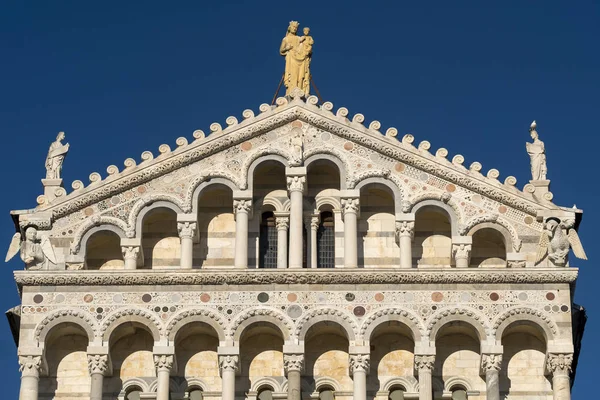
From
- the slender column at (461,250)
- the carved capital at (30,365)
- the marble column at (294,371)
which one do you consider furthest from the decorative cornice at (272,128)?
the marble column at (294,371)

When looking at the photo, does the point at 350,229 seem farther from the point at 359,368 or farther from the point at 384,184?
the point at 359,368

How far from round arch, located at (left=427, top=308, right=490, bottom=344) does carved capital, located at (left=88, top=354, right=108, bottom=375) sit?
17.7 ft

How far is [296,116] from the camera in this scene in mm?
40156

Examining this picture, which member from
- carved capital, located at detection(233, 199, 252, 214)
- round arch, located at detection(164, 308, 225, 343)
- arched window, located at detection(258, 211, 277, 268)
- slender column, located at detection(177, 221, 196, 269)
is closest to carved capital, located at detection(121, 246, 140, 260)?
slender column, located at detection(177, 221, 196, 269)

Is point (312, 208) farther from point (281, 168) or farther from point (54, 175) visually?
point (54, 175)

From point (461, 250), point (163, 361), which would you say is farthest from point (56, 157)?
point (461, 250)

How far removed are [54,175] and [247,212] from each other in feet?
11.3

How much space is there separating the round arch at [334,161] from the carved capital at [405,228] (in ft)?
3.91

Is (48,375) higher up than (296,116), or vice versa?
(296,116)

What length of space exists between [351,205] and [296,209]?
95cm

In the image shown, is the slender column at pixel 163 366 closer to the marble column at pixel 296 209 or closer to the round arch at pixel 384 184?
the marble column at pixel 296 209

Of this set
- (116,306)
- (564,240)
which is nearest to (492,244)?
(564,240)

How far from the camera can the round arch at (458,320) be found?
38.0 metres

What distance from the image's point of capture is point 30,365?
125 feet
